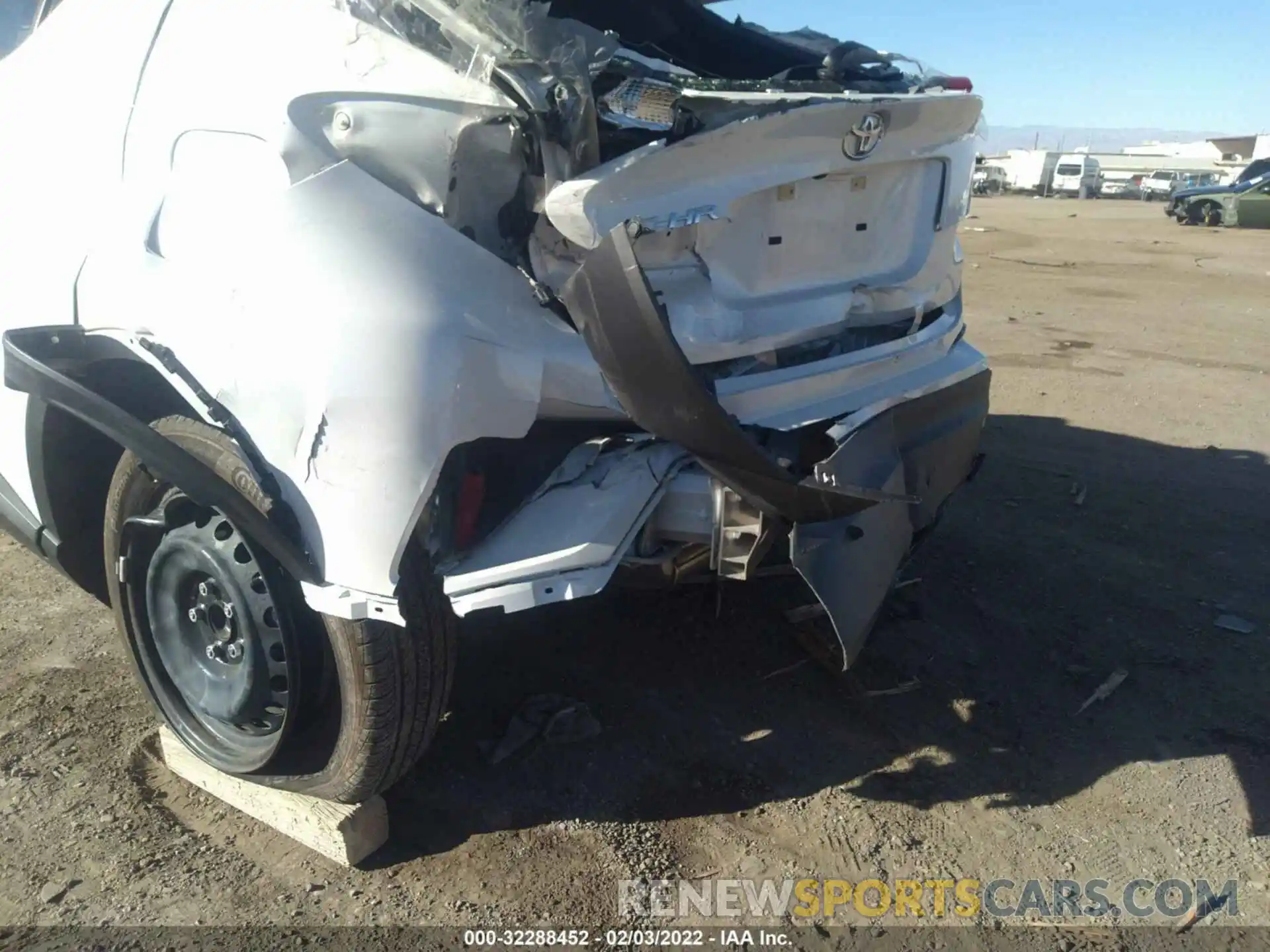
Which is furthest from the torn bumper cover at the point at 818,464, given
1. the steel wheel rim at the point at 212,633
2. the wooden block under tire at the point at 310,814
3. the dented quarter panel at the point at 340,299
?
the wooden block under tire at the point at 310,814

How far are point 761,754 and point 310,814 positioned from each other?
134 centimetres

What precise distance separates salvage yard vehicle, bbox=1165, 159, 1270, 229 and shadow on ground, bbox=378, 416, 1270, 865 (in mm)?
23172

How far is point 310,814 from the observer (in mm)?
2664

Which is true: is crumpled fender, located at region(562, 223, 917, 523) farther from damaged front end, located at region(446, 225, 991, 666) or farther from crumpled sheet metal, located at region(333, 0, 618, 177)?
crumpled sheet metal, located at region(333, 0, 618, 177)

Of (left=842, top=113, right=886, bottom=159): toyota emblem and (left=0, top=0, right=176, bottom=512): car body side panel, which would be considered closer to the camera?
(left=842, top=113, right=886, bottom=159): toyota emblem

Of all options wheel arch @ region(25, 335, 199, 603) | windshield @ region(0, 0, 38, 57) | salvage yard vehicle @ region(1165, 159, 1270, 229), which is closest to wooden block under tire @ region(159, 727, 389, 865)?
wheel arch @ region(25, 335, 199, 603)

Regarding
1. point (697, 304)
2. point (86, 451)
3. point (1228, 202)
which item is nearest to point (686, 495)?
point (697, 304)

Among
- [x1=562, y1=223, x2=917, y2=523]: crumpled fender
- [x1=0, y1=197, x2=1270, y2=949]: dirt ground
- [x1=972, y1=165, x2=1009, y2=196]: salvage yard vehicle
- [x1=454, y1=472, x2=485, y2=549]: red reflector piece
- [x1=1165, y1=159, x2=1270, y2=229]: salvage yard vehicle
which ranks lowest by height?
[x1=972, y1=165, x2=1009, y2=196]: salvage yard vehicle

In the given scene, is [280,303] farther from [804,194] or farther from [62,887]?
[62,887]

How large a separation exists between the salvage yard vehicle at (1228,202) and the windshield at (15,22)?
26.5 m

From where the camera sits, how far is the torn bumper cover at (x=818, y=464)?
211 centimetres

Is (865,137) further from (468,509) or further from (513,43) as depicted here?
(468,509)

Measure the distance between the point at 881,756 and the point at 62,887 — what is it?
2.31 m

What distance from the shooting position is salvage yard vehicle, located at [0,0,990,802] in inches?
85.3
